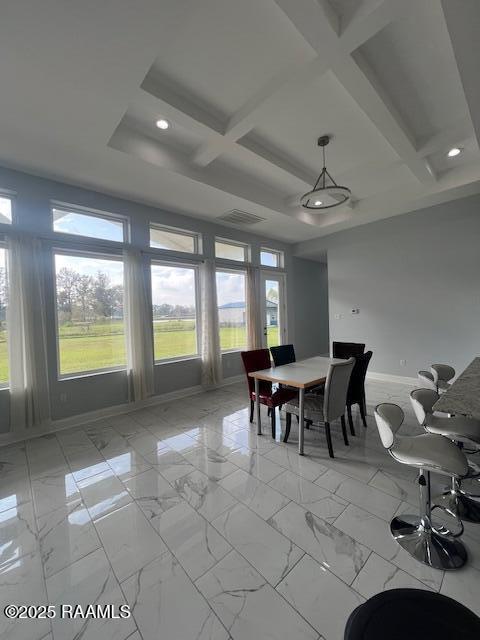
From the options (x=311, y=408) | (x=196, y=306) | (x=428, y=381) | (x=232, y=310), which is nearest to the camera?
(x=428, y=381)

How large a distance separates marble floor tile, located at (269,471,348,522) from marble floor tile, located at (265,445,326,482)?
0.27 feet

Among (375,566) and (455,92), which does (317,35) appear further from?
(375,566)

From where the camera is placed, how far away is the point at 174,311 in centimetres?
463

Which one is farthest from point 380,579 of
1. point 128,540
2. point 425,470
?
point 128,540

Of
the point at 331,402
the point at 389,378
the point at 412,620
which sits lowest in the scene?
the point at 389,378

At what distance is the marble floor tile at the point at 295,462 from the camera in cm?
237

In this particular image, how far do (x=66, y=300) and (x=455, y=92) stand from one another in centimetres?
481

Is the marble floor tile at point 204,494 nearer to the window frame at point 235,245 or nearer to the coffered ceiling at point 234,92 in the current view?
the coffered ceiling at point 234,92

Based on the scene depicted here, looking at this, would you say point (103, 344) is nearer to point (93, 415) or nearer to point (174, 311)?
point (93, 415)

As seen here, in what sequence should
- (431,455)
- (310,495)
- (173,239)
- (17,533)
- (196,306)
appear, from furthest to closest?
(196,306), (173,239), (310,495), (17,533), (431,455)

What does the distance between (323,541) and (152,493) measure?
1322mm

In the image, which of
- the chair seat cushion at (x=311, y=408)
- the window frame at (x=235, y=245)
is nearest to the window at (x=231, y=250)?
the window frame at (x=235, y=245)

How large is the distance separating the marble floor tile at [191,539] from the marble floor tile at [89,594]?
1.10ft

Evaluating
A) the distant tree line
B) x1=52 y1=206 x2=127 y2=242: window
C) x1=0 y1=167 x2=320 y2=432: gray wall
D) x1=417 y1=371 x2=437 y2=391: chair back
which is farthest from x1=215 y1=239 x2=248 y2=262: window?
x1=417 y1=371 x2=437 y2=391: chair back
